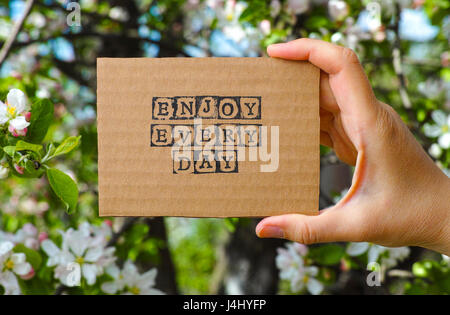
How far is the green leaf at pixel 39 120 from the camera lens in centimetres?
A: 87

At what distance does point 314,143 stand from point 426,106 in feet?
3.44

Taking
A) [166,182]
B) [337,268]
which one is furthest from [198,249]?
[166,182]

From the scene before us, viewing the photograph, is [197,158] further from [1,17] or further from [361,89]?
[1,17]

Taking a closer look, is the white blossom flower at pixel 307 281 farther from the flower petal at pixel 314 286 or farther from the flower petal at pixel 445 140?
the flower petal at pixel 445 140

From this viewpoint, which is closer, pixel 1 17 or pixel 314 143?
pixel 314 143

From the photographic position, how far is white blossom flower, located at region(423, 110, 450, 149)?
1.45 metres

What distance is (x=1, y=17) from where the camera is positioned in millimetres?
1758

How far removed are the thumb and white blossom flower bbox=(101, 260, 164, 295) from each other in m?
0.60

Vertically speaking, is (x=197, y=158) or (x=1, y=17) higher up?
(x=1, y=17)

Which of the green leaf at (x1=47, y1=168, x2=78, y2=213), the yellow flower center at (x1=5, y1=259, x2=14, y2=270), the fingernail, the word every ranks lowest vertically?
the yellow flower center at (x1=5, y1=259, x2=14, y2=270)

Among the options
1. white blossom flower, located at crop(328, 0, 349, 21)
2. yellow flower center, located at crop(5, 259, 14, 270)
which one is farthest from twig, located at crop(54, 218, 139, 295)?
white blossom flower, located at crop(328, 0, 349, 21)

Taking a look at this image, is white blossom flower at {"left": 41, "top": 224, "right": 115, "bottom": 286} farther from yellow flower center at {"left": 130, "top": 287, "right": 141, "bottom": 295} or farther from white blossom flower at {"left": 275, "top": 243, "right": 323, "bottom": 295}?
white blossom flower at {"left": 275, "top": 243, "right": 323, "bottom": 295}

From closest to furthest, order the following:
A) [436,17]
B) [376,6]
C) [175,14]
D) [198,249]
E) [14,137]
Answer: [14,137], [376,6], [436,17], [175,14], [198,249]

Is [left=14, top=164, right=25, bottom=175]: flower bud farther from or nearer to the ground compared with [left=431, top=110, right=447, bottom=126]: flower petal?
nearer to the ground
